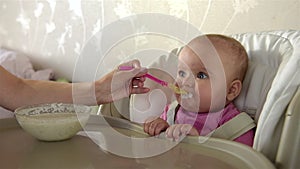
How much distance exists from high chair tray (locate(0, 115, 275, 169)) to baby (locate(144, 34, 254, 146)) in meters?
0.18

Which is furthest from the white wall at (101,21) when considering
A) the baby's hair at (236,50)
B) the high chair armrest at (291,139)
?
the high chair armrest at (291,139)

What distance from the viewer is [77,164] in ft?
2.69

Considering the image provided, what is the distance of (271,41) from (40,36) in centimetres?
164

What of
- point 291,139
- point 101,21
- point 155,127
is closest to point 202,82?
point 155,127

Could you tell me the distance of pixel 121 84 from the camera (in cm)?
115

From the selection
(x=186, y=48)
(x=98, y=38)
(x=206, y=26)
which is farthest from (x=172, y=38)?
(x=186, y=48)

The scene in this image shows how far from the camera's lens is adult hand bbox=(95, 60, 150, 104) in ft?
3.63

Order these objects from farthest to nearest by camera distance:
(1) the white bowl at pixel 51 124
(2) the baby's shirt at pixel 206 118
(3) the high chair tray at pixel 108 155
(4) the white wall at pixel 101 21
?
(4) the white wall at pixel 101 21 → (2) the baby's shirt at pixel 206 118 → (1) the white bowl at pixel 51 124 → (3) the high chair tray at pixel 108 155

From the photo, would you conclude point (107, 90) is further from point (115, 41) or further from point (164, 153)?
point (115, 41)

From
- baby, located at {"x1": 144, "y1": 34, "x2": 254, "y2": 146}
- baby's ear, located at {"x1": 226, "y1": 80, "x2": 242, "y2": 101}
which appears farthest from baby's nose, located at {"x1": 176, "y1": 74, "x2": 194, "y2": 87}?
baby's ear, located at {"x1": 226, "y1": 80, "x2": 242, "y2": 101}

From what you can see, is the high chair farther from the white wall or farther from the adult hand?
the white wall

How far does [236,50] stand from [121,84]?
307mm

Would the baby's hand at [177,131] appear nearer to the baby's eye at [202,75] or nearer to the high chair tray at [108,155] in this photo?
the high chair tray at [108,155]

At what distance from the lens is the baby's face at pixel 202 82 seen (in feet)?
3.60
